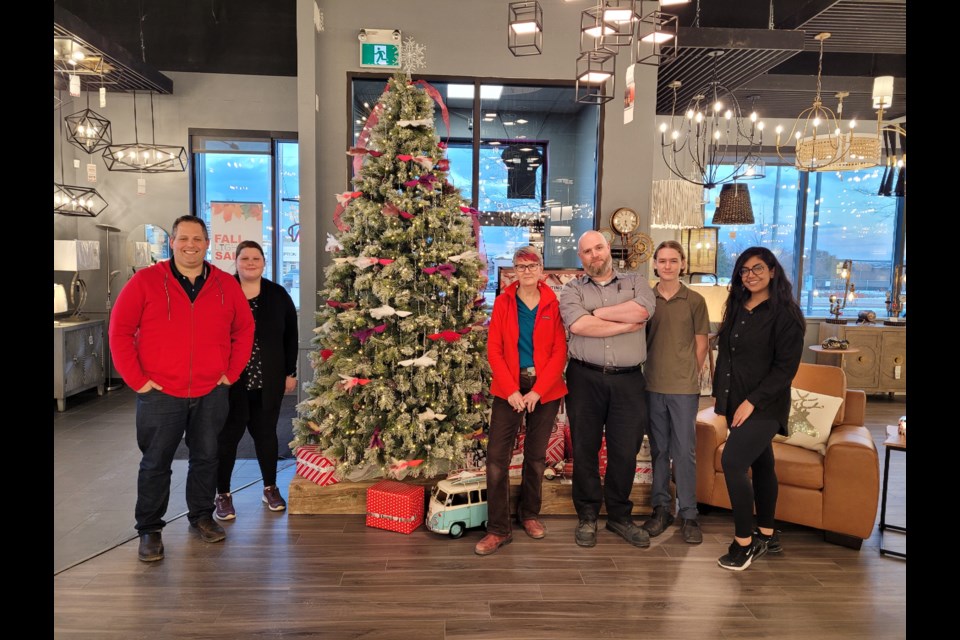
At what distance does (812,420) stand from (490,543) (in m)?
2.26

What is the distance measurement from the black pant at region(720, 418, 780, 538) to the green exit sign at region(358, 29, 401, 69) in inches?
161

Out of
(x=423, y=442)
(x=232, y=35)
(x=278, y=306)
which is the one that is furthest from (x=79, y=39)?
(x=423, y=442)

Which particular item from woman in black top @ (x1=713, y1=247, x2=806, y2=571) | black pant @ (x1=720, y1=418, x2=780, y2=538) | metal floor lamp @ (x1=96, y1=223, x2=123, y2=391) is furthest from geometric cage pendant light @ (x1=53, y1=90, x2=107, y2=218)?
black pant @ (x1=720, y1=418, x2=780, y2=538)

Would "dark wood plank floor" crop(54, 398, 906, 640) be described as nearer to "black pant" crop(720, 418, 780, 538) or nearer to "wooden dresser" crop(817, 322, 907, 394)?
"black pant" crop(720, 418, 780, 538)

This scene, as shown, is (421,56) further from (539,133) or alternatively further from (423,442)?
(423,442)

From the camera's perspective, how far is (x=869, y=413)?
727cm

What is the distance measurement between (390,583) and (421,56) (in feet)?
14.3

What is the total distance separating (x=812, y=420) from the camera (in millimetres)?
3914

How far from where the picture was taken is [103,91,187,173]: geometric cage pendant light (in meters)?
6.95

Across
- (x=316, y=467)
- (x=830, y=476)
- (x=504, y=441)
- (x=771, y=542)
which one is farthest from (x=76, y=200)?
(x=830, y=476)

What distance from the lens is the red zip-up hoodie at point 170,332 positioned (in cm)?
310

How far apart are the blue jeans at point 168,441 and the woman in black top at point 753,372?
288cm

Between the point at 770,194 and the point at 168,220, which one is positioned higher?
the point at 770,194

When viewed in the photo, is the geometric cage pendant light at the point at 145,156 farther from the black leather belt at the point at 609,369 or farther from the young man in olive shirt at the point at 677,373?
the young man in olive shirt at the point at 677,373
